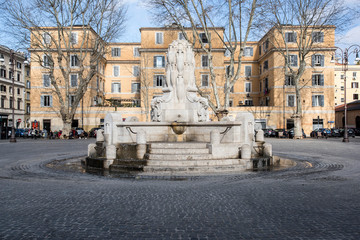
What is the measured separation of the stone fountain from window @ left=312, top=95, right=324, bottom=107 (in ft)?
131

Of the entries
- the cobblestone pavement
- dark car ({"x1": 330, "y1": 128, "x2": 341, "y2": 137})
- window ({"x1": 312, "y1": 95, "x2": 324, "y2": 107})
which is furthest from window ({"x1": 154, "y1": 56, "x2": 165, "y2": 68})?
the cobblestone pavement

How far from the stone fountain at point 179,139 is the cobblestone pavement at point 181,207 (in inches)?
57.1

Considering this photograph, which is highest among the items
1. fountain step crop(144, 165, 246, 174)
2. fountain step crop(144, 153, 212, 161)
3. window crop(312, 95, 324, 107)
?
window crop(312, 95, 324, 107)

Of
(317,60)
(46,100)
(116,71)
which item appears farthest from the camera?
(116,71)

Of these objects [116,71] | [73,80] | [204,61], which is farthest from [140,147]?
[116,71]

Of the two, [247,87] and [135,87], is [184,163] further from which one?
[247,87]

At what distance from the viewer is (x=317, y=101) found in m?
49.7

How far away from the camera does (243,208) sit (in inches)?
216

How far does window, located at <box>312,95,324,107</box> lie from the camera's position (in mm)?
49594

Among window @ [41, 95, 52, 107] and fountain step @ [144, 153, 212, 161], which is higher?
window @ [41, 95, 52, 107]

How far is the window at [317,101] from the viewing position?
163ft

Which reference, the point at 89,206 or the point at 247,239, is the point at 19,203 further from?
the point at 247,239

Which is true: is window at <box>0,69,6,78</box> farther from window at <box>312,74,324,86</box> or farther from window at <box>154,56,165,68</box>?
window at <box>312,74,324,86</box>

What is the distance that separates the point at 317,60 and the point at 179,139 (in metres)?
43.7
